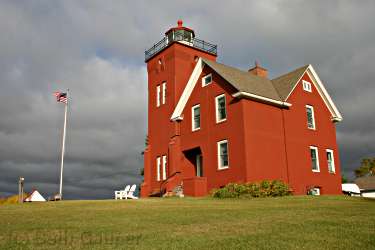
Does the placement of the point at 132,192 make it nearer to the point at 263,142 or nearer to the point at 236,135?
the point at 236,135

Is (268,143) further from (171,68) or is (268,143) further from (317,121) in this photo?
(171,68)

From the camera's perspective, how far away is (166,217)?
11.9 m

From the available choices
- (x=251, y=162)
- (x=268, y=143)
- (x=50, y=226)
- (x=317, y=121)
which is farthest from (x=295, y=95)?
(x=50, y=226)

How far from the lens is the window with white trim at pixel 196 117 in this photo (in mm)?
27656

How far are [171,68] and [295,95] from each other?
31.0ft

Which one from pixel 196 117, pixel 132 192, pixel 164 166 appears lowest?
pixel 132 192

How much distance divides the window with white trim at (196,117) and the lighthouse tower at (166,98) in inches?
61.8

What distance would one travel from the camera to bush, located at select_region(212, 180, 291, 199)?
20844 mm

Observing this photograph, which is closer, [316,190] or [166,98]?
[316,190]

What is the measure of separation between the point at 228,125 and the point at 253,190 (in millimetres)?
5334

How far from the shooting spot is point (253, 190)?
20.9 metres

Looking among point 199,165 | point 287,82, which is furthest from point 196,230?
point 287,82

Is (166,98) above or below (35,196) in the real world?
above

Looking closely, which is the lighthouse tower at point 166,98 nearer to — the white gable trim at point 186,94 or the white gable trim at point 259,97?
the white gable trim at point 186,94
